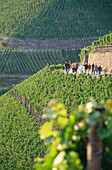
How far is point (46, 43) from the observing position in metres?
46.7

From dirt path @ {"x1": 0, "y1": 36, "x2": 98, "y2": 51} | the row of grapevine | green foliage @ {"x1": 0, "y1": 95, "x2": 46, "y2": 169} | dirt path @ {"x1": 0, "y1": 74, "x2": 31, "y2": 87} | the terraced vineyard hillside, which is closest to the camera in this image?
the row of grapevine

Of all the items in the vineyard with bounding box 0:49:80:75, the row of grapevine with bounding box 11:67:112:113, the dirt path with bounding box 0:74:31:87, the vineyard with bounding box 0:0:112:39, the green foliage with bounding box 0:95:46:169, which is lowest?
the green foliage with bounding box 0:95:46:169

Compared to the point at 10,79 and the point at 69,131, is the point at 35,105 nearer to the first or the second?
the point at 69,131

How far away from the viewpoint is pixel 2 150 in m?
19.0

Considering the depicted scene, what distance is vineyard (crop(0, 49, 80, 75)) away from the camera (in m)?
42.0

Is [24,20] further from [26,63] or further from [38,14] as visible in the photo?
[26,63]

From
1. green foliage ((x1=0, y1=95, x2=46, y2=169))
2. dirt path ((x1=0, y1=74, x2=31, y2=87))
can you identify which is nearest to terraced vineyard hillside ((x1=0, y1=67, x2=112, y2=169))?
green foliage ((x1=0, y1=95, x2=46, y2=169))

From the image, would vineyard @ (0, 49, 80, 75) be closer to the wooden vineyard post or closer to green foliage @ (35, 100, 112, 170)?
green foliage @ (35, 100, 112, 170)

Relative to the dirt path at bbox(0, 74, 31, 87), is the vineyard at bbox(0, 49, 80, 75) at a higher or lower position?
higher

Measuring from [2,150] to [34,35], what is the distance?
1263 inches

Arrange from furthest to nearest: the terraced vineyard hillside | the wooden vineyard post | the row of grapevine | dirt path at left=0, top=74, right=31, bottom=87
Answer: dirt path at left=0, top=74, right=31, bottom=87, the terraced vineyard hillside, the row of grapevine, the wooden vineyard post

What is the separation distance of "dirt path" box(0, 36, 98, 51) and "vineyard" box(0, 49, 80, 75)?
1.69 m

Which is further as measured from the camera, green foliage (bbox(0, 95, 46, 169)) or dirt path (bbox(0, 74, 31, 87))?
dirt path (bbox(0, 74, 31, 87))

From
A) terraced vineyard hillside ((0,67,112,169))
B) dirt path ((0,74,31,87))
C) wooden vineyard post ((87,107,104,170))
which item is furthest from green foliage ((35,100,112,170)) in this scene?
dirt path ((0,74,31,87))
